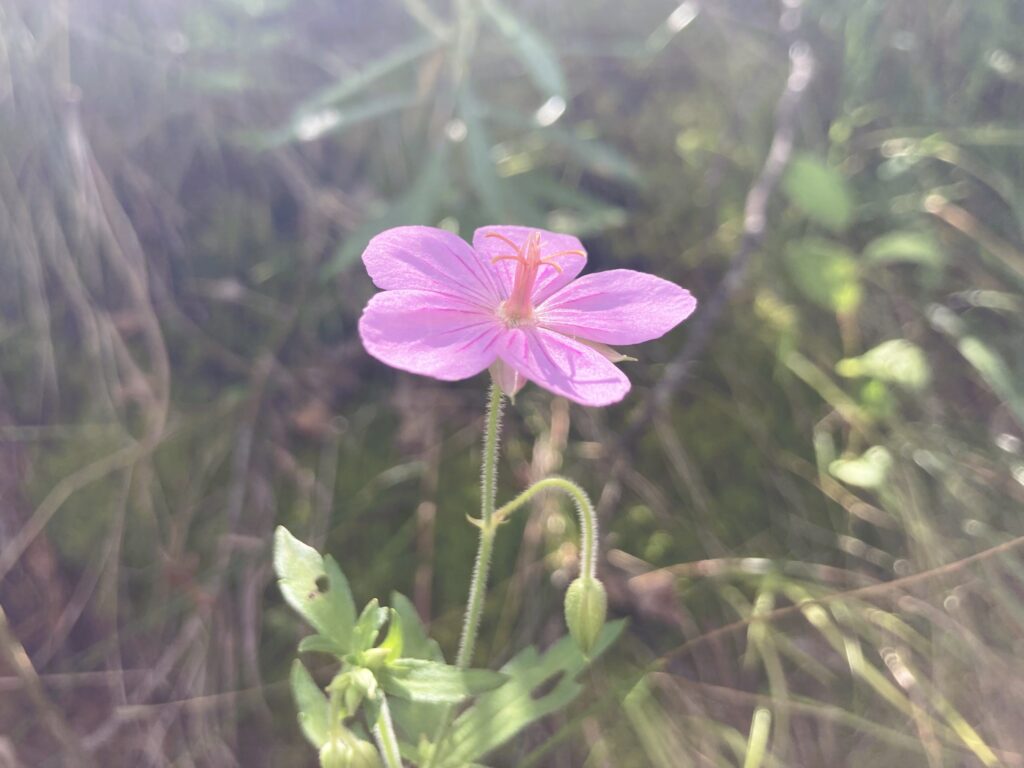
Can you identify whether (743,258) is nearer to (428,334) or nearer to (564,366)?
(564,366)

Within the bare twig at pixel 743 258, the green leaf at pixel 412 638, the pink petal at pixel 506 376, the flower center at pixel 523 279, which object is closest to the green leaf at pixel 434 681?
the green leaf at pixel 412 638

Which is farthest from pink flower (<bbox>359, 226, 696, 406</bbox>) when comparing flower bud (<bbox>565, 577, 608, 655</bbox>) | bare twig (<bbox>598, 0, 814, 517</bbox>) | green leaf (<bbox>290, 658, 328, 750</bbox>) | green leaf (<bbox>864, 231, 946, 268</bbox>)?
green leaf (<bbox>864, 231, 946, 268</bbox>)

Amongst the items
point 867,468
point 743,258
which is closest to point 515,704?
point 867,468

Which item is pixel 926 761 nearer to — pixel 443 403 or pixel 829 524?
pixel 829 524

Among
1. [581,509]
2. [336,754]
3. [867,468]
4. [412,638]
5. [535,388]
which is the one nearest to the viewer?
[336,754]

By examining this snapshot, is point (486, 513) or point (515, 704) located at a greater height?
point (486, 513)

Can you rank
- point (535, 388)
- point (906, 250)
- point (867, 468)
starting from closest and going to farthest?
point (867, 468) < point (906, 250) < point (535, 388)

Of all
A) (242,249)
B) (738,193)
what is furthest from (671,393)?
(242,249)
